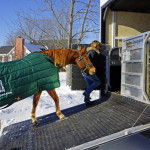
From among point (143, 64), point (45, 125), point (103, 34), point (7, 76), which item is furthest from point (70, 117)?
point (103, 34)

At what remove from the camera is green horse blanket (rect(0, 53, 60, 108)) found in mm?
2195

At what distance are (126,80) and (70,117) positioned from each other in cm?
157

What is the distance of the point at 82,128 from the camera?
2.53 meters

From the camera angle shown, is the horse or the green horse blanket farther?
the horse

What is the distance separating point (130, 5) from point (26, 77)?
3602 mm

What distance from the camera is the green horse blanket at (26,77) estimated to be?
2.20 metres

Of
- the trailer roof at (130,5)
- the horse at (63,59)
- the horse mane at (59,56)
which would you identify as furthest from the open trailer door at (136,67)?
the horse mane at (59,56)

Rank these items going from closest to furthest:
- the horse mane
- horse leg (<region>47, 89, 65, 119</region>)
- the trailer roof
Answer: the horse mane
horse leg (<region>47, 89, 65, 119</region>)
the trailer roof

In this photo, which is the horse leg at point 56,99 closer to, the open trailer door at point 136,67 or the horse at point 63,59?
the horse at point 63,59

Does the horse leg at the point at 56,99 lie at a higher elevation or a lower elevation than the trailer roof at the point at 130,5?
lower

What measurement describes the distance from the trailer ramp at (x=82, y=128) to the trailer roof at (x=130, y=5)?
8.52 feet

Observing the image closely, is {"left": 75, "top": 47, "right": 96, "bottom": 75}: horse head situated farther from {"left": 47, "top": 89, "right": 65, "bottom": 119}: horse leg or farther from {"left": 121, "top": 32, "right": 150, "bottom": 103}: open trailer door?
{"left": 121, "top": 32, "right": 150, "bottom": 103}: open trailer door

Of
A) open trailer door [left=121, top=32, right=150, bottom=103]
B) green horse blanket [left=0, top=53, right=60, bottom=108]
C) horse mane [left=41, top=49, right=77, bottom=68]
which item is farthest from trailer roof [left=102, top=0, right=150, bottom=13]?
green horse blanket [left=0, top=53, right=60, bottom=108]

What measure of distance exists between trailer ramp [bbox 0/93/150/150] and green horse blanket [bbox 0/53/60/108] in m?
0.73
